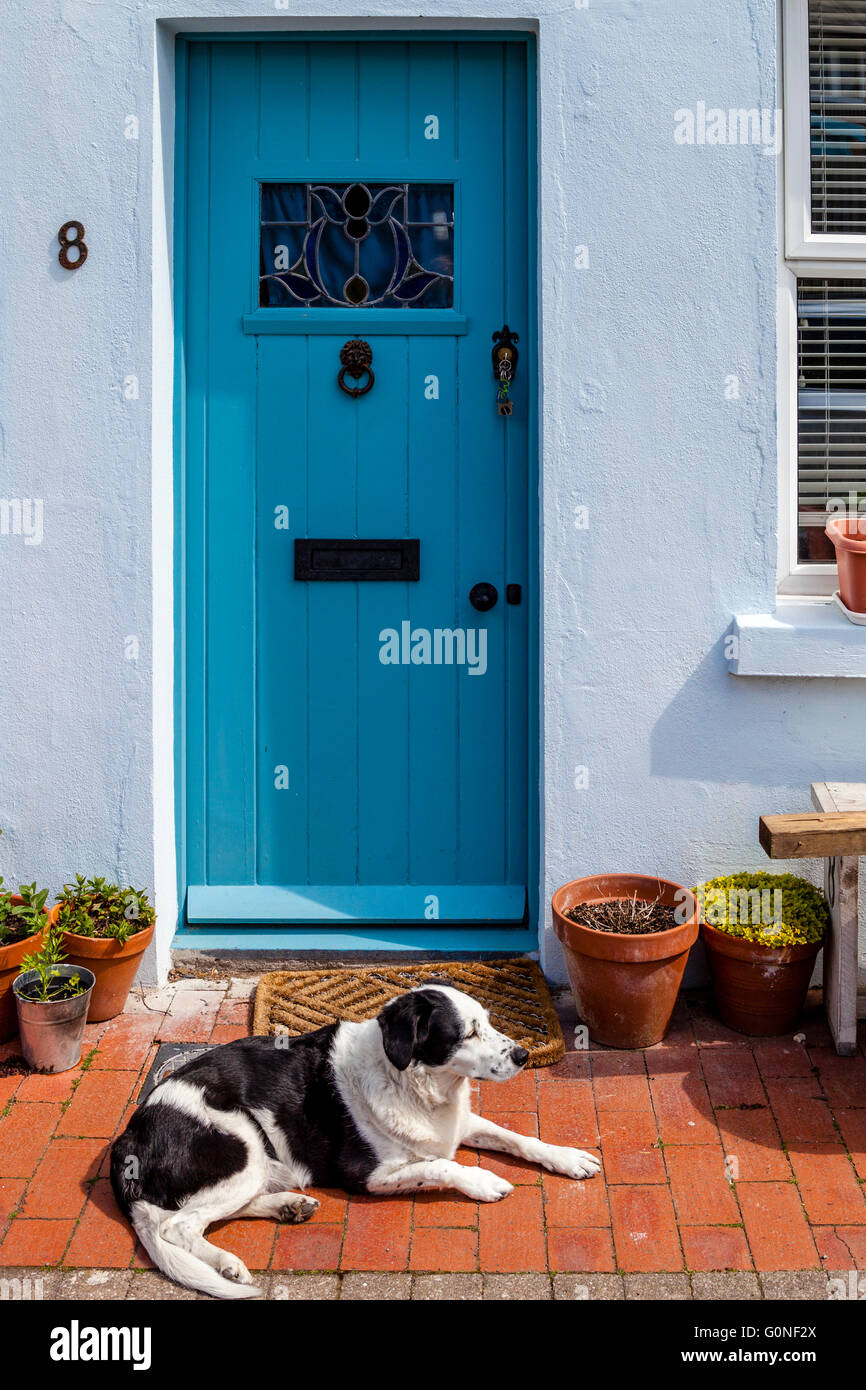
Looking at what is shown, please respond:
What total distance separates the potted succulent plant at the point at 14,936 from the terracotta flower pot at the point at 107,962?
12cm

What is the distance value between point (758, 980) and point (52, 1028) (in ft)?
7.79

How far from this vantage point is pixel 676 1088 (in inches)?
148

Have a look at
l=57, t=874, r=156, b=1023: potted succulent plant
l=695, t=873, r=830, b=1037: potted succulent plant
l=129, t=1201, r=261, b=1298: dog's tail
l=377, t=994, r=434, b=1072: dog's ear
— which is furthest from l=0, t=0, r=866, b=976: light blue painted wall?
l=129, t=1201, r=261, b=1298: dog's tail

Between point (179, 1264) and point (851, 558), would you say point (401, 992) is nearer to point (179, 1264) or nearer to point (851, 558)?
point (179, 1264)

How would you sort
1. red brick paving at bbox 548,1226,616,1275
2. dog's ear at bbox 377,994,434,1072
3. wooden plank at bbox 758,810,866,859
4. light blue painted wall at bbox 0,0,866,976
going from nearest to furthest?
1. red brick paving at bbox 548,1226,616,1275
2. dog's ear at bbox 377,994,434,1072
3. wooden plank at bbox 758,810,866,859
4. light blue painted wall at bbox 0,0,866,976

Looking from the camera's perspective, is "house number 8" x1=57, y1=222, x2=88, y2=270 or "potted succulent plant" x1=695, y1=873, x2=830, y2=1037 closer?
"potted succulent plant" x1=695, y1=873, x2=830, y2=1037

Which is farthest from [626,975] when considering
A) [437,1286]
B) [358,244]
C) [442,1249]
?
[358,244]

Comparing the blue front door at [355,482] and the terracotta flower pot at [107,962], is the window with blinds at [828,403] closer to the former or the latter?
the blue front door at [355,482]

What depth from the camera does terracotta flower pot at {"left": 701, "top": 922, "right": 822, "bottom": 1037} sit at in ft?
13.0

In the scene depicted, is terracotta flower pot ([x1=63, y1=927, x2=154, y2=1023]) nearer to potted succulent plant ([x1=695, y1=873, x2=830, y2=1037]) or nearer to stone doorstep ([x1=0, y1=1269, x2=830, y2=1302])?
stone doorstep ([x1=0, y1=1269, x2=830, y2=1302])

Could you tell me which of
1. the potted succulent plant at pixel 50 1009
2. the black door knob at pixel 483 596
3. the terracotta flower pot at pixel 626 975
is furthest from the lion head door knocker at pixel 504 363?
the potted succulent plant at pixel 50 1009

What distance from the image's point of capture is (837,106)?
14.3 feet

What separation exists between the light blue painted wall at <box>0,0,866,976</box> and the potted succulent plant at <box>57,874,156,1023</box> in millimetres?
146

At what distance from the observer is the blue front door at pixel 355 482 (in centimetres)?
445
